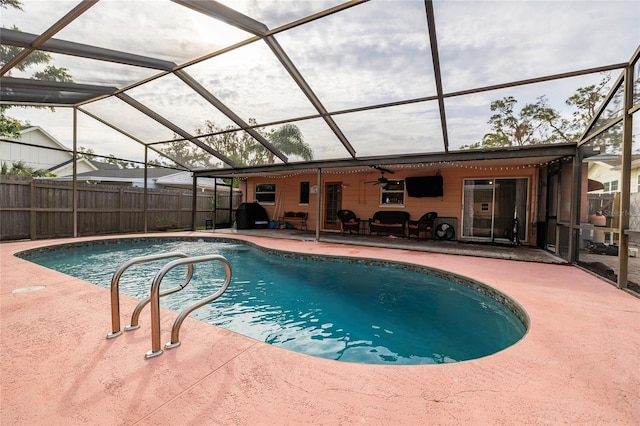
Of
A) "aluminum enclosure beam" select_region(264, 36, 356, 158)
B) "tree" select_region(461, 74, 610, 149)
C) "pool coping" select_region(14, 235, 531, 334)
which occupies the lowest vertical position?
"pool coping" select_region(14, 235, 531, 334)

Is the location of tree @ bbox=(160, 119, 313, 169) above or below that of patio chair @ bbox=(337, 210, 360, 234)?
above

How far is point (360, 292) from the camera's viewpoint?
492cm

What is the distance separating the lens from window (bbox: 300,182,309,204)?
39.7 ft

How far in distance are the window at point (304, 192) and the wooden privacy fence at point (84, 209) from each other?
12.5ft

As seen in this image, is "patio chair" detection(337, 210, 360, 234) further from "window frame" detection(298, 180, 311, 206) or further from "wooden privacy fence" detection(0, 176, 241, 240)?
"wooden privacy fence" detection(0, 176, 241, 240)

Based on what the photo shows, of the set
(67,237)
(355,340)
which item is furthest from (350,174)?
(67,237)

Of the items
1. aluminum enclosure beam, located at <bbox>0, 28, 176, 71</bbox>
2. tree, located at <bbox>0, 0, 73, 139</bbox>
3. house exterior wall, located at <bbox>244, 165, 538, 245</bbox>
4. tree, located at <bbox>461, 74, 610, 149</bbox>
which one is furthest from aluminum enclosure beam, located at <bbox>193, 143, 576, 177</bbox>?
tree, located at <bbox>0, 0, 73, 139</bbox>

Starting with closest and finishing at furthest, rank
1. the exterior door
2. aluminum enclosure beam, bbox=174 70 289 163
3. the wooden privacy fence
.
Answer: aluminum enclosure beam, bbox=174 70 289 163, the wooden privacy fence, the exterior door

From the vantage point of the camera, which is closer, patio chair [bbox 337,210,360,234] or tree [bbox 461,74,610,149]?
tree [bbox 461,74,610,149]

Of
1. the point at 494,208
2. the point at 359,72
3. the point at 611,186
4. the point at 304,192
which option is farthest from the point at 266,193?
the point at 611,186

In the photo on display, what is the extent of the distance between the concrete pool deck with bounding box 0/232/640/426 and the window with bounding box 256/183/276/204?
10.2m

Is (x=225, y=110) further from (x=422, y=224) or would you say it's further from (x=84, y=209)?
(x=422, y=224)

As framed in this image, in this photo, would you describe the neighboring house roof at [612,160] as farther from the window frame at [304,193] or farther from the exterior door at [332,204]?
the window frame at [304,193]

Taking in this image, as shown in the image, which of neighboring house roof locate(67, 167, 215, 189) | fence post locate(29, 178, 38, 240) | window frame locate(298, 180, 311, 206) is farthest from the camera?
neighboring house roof locate(67, 167, 215, 189)
